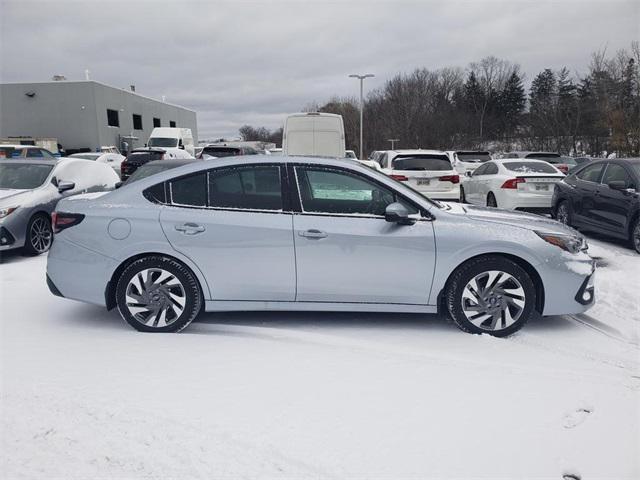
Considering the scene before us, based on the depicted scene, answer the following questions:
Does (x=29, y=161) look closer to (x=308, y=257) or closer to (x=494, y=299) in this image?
(x=308, y=257)

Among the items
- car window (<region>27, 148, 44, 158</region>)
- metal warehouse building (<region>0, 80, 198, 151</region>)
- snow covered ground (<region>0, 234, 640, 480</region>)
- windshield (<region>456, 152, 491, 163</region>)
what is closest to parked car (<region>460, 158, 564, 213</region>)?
snow covered ground (<region>0, 234, 640, 480</region>)

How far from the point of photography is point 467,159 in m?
22.3

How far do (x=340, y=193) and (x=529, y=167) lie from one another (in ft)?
29.0

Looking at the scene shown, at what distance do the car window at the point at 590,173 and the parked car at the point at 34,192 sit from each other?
9.22 metres

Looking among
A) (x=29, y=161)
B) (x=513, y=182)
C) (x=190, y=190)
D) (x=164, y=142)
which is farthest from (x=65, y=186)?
(x=164, y=142)

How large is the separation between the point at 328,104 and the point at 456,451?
7976 cm

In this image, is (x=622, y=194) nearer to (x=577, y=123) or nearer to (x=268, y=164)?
(x=268, y=164)

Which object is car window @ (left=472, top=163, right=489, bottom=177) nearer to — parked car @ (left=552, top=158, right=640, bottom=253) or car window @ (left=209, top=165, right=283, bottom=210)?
parked car @ (left=552, top=158, right=640, bottom=253)

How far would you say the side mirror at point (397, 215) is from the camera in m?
4.15

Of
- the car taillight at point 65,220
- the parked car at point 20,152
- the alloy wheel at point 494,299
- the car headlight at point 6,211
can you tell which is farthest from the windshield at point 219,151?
the alloy wheel at point 494,299

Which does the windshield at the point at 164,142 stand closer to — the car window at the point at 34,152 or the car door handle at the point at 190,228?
the car window at the point at 34,152

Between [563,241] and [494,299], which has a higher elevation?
[563,241]

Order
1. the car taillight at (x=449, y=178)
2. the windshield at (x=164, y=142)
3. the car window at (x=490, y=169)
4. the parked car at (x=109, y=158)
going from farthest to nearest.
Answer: the windshield at (x=164, y=142), the parked car at (x=109, y=158), the car window at (x=490, y=169), the car taillight at (x=449, y=178)

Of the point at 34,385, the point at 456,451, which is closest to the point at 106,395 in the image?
the point at 34,385
